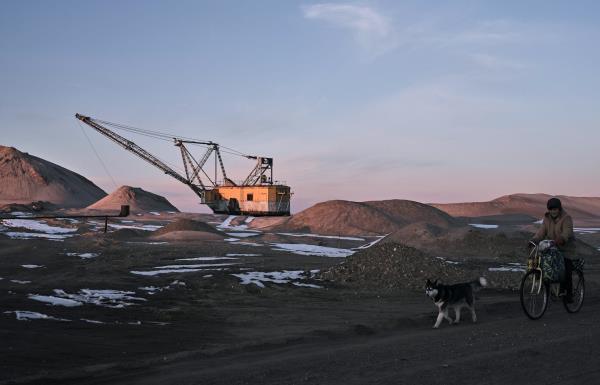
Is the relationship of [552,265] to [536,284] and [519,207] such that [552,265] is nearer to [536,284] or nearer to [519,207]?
[536,284]

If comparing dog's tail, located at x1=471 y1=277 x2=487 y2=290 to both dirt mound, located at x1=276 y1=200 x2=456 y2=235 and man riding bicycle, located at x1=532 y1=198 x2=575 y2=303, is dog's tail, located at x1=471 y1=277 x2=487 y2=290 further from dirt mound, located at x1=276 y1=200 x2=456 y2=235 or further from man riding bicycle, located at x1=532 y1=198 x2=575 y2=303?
dirt mound, located at x1=276 y1=200 x2=456 y2=235

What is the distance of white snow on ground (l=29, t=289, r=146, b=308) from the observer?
1509cm

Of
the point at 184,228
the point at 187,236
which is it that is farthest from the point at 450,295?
the point at 184,228

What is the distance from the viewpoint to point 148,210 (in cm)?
10400

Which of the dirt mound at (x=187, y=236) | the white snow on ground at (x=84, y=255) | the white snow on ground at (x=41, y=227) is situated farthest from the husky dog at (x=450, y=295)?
the white snow on ground at (x=41, y=227)

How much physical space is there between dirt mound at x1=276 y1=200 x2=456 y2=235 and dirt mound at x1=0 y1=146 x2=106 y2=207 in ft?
168

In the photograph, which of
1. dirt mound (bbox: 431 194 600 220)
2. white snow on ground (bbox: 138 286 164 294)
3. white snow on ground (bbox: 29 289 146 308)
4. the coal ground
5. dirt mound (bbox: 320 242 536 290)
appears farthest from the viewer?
dirt mound (bbox: 431 194 600 220)

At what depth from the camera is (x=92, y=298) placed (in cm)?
1627

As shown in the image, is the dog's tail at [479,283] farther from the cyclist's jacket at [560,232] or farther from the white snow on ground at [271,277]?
the white snow on ground at [271,277]

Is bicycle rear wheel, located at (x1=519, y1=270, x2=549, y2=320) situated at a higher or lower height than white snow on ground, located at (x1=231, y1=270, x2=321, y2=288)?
higher

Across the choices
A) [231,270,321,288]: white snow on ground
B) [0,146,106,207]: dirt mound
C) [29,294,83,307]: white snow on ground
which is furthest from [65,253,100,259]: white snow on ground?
[0,146,106,207]: dirt mound

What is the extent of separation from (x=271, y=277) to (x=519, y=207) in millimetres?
123203

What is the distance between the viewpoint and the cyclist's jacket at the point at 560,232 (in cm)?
1166

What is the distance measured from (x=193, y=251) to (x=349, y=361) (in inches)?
1207
